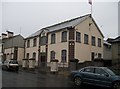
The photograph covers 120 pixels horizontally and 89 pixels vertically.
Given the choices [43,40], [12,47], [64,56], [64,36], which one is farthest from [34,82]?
[12,47]

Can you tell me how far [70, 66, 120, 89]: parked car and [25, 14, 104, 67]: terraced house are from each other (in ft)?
47.0

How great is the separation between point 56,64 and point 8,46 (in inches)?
1103

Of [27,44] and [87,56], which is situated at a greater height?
[27,44]

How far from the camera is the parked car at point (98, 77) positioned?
13953mm

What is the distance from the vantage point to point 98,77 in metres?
14.7

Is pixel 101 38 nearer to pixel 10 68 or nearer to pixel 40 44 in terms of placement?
pixel 40 44

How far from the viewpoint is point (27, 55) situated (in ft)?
147

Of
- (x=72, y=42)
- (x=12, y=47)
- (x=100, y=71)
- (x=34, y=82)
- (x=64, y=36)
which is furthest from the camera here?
(x=12, y=47)

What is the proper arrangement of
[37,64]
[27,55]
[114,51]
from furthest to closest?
[27,55], [37,64], [114,51]

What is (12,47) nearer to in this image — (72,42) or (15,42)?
(15,42)

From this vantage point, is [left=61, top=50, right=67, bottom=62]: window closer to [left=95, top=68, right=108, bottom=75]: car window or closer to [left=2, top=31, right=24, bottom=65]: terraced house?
[left=2, top=31, right=24, bottom=65]: terraced house

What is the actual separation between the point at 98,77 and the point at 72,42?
17281 mm

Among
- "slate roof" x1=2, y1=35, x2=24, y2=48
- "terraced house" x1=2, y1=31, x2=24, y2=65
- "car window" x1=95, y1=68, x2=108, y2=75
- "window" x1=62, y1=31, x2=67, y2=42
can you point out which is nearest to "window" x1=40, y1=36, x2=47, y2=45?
"window" x1=62, y1=31, x2=67, y2=42

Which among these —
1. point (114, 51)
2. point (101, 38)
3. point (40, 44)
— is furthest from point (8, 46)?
point (114, 51)
